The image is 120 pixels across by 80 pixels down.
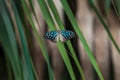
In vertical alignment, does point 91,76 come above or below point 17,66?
below

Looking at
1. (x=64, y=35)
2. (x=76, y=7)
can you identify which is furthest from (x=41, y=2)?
(x=76, y=7)

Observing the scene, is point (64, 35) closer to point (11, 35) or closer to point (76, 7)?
point (11, 35)

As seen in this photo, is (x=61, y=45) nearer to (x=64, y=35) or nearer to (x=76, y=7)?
(x=64, y=35)

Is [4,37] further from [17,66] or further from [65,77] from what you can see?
[65,77]

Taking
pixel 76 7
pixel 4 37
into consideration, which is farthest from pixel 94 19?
pixel 4 37

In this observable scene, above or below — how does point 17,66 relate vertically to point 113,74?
above

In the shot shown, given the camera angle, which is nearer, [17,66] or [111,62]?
[17,66]

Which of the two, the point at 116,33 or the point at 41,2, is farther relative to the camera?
the point at 116,33
